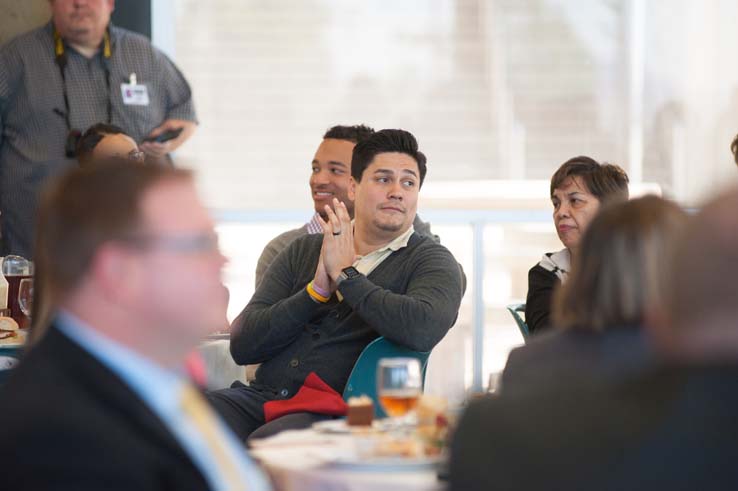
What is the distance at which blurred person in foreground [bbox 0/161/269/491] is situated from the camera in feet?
4.31

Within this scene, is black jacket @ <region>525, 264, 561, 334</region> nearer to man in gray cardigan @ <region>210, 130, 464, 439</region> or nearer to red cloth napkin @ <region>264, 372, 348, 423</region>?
man in gray cardigan @ <region>210, 130, 464, 439</region>

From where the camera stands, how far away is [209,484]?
1401 mm

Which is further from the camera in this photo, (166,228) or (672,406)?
(166,228)

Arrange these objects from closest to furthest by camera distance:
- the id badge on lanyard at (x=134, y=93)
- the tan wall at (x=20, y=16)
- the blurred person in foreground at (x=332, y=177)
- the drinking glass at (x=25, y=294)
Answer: the drinking glass at (x=25, y=294) → the blurred person in foreground at (x=332, y=177) → the id badge on lanyard at (x=134, y=93) → the tan wall at (x=20, y=16)

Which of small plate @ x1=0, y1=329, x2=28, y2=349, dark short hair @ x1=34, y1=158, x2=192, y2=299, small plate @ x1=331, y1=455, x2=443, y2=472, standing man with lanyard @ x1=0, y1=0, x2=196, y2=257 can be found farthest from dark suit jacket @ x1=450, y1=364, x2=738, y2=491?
standing man with lanyard @ x1=0, y1=0, x2=196, y2=257

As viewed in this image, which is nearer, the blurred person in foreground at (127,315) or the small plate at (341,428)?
the blurred person in foreground at (127,315)

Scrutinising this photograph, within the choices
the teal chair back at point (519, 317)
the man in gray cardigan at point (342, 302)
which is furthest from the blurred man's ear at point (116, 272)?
the teal chair back at point (519, 317)

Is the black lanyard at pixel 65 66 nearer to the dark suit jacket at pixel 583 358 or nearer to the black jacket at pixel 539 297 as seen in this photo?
the black jacket at pixel 539 297

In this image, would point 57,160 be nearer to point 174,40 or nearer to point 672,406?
point 174,40

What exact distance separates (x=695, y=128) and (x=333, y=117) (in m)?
2.18

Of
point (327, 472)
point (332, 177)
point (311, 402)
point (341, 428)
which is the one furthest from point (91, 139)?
point (327, 472)

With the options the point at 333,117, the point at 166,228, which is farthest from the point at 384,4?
the point at 166,228

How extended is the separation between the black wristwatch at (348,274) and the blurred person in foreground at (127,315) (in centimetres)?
212

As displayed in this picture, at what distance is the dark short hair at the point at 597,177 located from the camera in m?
3.88
